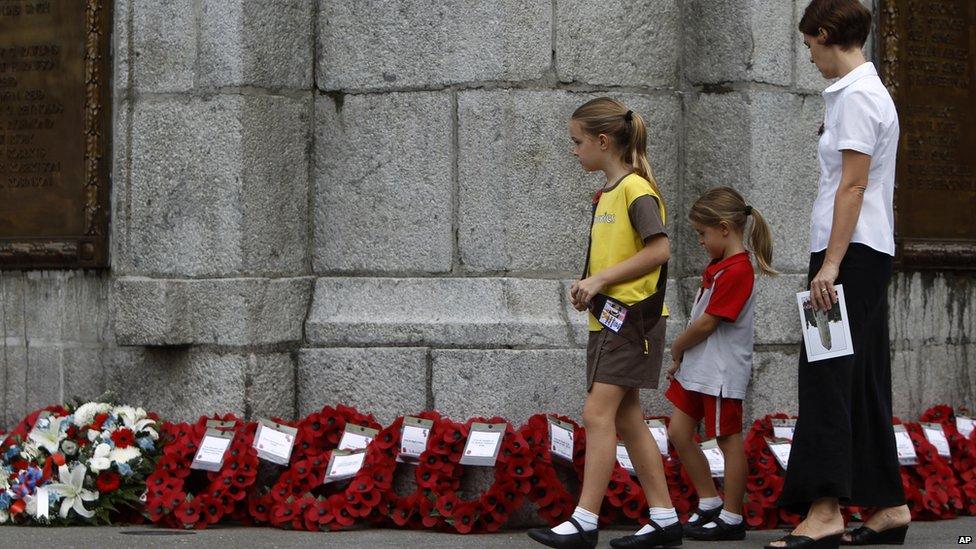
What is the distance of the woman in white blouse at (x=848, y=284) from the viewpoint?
501 centimetres

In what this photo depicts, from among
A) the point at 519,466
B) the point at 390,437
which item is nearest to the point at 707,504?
the point at 519,466

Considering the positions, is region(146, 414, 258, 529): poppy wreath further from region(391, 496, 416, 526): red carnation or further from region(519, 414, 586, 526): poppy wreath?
region(519, 414, 586, 526): poppy wreath

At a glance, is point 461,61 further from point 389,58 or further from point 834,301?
point 834,301

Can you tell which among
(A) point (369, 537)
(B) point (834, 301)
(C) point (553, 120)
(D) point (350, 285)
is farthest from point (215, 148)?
(B) point (834, 301)

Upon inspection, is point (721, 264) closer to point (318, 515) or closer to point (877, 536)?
point (877, 536)

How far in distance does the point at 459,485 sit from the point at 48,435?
6.16ft

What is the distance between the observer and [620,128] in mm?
5449

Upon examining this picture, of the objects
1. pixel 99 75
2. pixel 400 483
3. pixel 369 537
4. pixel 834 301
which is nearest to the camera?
pixel 834 301

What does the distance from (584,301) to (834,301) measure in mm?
877

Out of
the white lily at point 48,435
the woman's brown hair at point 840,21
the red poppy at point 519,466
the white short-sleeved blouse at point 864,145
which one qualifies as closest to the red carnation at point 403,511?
the red poppy at point 519,466

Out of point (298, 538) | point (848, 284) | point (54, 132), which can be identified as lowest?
point (298, 538)

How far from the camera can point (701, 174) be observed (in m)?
6.73

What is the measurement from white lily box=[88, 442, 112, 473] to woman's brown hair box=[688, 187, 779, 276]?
2.69 metres

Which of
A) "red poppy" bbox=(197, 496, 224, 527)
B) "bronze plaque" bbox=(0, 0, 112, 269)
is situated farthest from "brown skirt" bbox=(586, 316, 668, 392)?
"bronze plaque" bbox=(0, 0, 112, 269)
